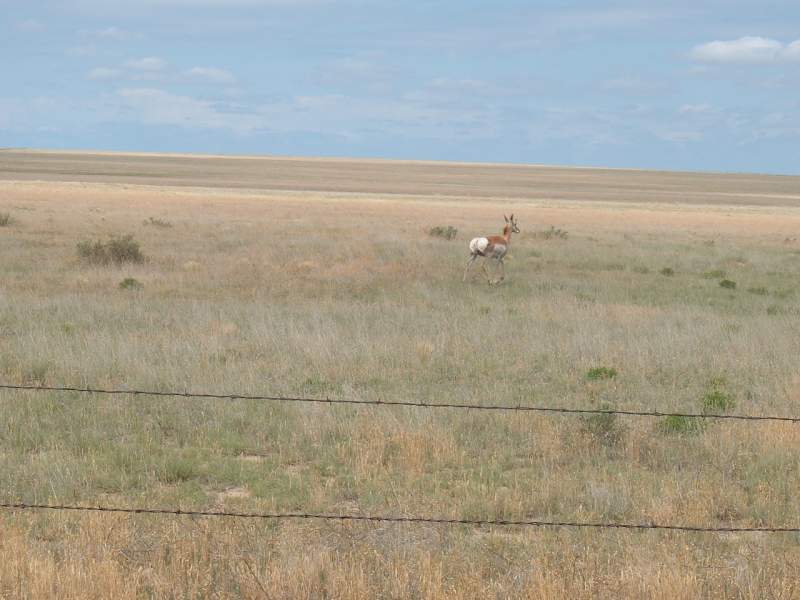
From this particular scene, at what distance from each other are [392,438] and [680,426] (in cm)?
299

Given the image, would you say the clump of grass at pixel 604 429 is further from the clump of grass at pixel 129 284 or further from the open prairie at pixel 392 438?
the clump of grass at pixel 129 284

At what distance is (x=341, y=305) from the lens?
18.0 m

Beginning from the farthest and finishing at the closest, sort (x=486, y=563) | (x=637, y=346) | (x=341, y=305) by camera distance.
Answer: (x=341, y=305), (x=637, y=346), (x=486, y=563)

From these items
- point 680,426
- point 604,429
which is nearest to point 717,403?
point 680,426

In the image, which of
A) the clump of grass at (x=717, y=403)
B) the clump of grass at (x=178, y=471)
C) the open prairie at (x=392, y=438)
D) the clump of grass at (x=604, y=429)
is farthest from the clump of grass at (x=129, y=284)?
the clump of grass at (x=717, y=403)

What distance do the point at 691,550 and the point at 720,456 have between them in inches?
95.1

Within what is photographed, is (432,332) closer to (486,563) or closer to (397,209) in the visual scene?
(486,563)

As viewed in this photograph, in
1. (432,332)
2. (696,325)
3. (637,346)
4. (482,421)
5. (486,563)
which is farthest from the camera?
(696,325)

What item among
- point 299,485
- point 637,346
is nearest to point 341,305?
point 637,346

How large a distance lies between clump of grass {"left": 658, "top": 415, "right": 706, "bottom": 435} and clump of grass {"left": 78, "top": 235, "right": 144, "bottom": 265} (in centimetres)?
1760

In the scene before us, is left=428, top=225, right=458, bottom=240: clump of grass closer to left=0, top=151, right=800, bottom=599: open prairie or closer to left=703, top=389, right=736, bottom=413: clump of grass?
left=0, top=151, right=800, bottom=599: open prairie

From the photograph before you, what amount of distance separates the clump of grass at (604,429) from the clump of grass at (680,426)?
48 centimetres

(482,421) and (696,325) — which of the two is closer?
(482,421)

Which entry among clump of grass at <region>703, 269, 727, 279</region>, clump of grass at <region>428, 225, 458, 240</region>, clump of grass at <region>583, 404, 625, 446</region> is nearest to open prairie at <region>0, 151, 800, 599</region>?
clump of grass at <region>583, 404, 625, 446</region>
